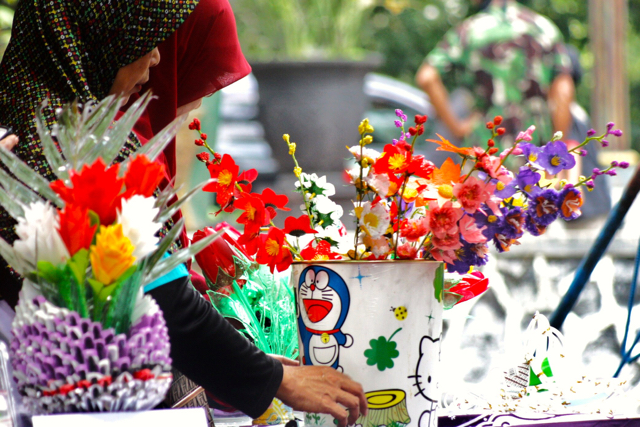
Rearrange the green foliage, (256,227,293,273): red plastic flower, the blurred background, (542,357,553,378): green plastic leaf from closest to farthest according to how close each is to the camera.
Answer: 1. (256,227,293,273): red plastic flower
2. (542,357,553,378): green plastic leaf
3. the blurred background
4. the green foliage

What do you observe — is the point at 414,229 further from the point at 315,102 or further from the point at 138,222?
the point at 315,102

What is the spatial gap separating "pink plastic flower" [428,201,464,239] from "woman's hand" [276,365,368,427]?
0.22m

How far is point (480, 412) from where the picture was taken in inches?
47.3

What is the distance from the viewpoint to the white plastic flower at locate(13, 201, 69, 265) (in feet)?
2.63

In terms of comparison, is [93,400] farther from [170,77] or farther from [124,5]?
[170,77]

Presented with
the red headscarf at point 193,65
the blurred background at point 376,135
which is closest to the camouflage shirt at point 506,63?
the blurred background at point 376,135

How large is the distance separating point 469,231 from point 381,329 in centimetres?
17

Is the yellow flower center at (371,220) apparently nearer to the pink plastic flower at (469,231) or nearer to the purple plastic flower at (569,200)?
the pink plastic flower at (469,231)

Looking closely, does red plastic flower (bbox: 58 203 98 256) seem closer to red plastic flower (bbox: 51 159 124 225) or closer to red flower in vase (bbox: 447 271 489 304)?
red plastic flower (bbox: 51 159 124 225)

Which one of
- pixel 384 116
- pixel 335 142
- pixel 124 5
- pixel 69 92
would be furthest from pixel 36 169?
pixel 384 116

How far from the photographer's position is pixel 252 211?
108 cm

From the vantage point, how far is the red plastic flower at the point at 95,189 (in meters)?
0.80

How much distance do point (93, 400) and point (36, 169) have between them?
1.08 feet

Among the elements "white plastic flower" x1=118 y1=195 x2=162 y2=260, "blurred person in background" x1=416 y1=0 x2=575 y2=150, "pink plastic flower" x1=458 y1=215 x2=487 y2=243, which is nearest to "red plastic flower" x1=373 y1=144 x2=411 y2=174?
"pink plastic flower" x1=458 y1=215 x2=487 y2=243
